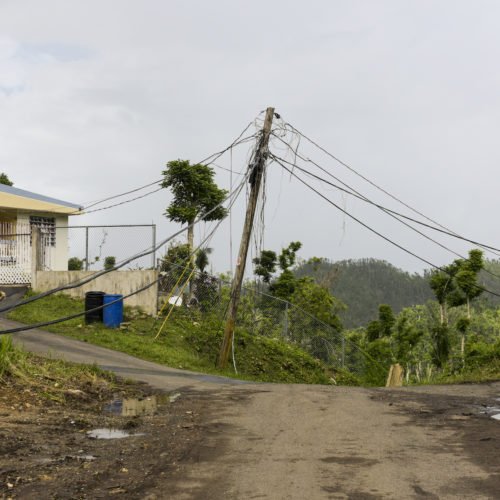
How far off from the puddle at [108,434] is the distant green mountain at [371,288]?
362 feet

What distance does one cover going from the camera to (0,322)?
64.9 ft

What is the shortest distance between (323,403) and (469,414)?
2220 millimetres

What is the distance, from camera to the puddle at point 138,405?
8797 millimetres

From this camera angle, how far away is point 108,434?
23.7 feet

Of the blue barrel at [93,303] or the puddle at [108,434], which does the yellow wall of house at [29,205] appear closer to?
the blue barrel at [93,303]

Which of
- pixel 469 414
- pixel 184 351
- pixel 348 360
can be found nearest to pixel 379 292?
pixel 348 360

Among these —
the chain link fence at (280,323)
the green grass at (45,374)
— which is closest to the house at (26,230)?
the chain link fence at (280,323)

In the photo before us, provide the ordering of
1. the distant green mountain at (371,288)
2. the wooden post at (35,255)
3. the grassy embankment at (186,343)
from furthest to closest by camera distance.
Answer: the distant green mountain at (371,288), the wooden post at (35,255), the grassy embankment at (186,343)

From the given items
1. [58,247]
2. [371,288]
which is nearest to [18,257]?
[58,247]

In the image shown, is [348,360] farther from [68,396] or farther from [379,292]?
[379,292]

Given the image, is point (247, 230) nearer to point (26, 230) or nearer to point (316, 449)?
point (316, 449)

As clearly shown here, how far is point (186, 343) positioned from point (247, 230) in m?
4.95

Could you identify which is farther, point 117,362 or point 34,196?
point 34,196

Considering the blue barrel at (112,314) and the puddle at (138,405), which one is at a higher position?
the blue barrel at (112,314)
